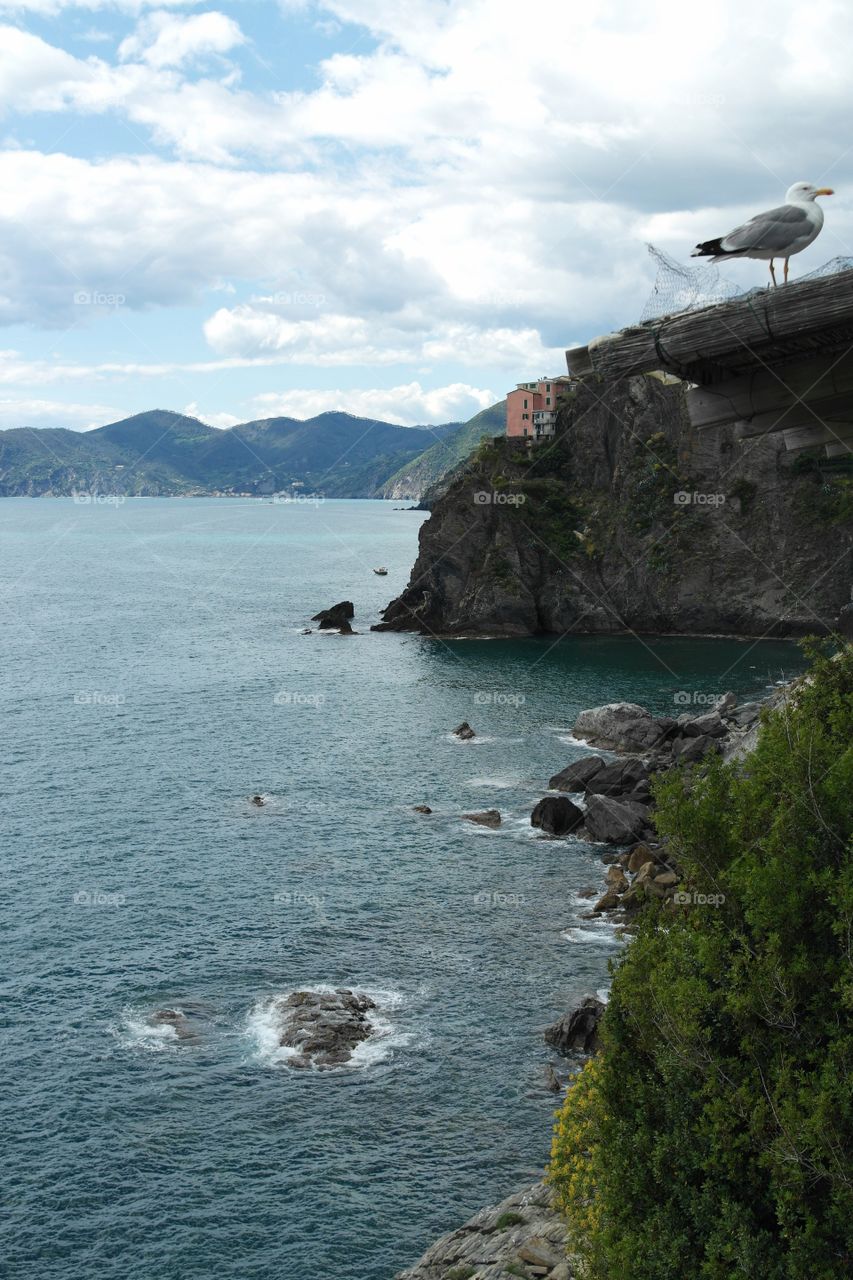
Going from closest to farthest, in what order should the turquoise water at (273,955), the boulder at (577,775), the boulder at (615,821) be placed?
the turquoise water at (273,955)
the boulder at (615,821)
the boulder at (577,775)

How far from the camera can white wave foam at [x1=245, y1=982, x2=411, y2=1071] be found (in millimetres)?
39344

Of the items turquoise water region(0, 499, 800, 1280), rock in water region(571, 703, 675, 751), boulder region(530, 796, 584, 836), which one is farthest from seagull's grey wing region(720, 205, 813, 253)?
rock in water region(571, 703, 675, 751)

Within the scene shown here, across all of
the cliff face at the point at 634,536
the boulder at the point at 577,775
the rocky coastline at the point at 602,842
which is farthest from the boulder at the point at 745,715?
the cliff face at the point at 634,536

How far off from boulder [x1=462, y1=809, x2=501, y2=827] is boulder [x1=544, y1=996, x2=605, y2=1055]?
74.5 ft

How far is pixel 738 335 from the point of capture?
970 cm

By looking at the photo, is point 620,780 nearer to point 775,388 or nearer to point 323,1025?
point 323,1025

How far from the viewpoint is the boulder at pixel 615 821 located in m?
60.9

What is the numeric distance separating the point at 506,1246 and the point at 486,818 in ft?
118

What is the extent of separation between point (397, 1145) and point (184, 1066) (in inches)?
338

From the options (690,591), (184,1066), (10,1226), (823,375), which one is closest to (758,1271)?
(823,375)

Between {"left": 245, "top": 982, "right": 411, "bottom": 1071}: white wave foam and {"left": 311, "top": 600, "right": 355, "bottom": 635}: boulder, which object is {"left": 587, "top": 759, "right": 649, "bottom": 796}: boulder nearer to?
{"left": 245, "top": 982, "right": 411, "bottom": 1071}: white wave foam

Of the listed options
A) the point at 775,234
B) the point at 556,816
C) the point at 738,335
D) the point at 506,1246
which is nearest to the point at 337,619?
the point at 556,816

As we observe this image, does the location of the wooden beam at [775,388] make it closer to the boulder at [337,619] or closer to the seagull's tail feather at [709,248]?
the seagull's tail feather at [709,248]

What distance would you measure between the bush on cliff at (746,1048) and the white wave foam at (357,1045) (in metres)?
20.9
